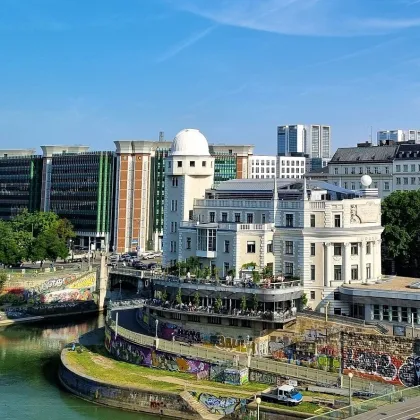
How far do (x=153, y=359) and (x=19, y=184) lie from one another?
128179 mm

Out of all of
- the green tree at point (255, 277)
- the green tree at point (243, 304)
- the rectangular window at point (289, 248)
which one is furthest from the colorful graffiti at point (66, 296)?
the green tree at point (243, 304)

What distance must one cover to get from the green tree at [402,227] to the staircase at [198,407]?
43305 mm

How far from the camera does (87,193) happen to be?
527ft

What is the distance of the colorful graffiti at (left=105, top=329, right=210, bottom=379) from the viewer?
189 feet

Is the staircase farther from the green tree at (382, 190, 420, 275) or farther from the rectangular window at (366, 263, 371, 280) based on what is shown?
the green tree at (382, 190, 420, 275)

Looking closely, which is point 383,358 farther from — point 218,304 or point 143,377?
point 143,377

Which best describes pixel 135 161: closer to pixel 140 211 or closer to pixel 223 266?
pixel 140 211

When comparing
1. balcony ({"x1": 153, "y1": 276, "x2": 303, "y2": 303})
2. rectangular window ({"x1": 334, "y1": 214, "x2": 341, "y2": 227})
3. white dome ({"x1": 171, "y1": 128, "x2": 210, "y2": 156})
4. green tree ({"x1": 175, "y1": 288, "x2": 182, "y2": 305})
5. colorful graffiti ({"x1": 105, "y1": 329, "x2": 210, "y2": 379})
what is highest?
white dome ({"x1": 171, "y1": 128, "x2": 210, "y2": 156})

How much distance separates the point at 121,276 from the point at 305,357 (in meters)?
52.0

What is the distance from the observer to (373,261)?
71.1 meters

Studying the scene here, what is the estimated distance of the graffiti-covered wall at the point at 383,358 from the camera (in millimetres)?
53875

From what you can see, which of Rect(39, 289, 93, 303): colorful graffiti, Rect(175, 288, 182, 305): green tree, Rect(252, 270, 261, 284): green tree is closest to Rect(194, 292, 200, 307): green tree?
Rect(175, 288, 182, 305): green tree

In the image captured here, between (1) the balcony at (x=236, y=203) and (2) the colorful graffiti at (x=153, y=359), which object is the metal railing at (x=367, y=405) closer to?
(2) the colorful graffiti at (x=153, y=359)

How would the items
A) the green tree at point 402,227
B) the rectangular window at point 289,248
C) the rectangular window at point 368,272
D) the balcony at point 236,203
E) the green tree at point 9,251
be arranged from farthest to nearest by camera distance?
the green tree at point 9,251, the green tree at point 402,227, the balcony at point 236,203, the rectangular window at point 368,272, the rectangular window at point 289,248
